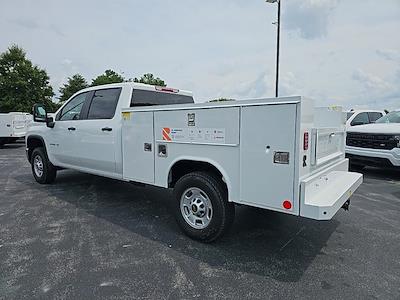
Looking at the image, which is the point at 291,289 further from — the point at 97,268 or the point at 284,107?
the point at 97,268

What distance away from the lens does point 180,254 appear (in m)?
3.56

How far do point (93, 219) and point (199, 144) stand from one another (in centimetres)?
225

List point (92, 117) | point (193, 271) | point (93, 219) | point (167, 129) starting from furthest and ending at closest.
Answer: point (92, 117), point (93, 219), point (167, 129), point (193, 271)

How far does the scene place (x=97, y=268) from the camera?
3.25 meters

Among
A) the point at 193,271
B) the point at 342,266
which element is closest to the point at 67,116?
the point at 193,271

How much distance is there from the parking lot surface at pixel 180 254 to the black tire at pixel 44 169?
1.28 meters

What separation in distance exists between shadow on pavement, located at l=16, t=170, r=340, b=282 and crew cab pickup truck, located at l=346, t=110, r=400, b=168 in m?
3.92

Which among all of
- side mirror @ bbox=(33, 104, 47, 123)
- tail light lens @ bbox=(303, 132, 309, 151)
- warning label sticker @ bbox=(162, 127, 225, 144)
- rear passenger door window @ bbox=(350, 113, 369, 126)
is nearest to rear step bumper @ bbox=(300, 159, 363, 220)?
tail light lens @ bbox=(303, 132, 309, 151)

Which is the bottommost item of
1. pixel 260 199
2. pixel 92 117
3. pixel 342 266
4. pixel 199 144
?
pixel 342 266

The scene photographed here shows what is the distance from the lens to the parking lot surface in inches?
113

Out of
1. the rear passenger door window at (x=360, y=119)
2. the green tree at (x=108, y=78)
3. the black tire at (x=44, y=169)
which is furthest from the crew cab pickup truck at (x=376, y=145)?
the green tree at (x=108, y=78)

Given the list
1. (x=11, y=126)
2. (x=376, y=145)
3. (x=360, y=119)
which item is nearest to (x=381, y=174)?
(x=376, y=145)

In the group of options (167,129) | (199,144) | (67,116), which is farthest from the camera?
(67,116)

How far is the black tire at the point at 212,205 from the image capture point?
358cm
